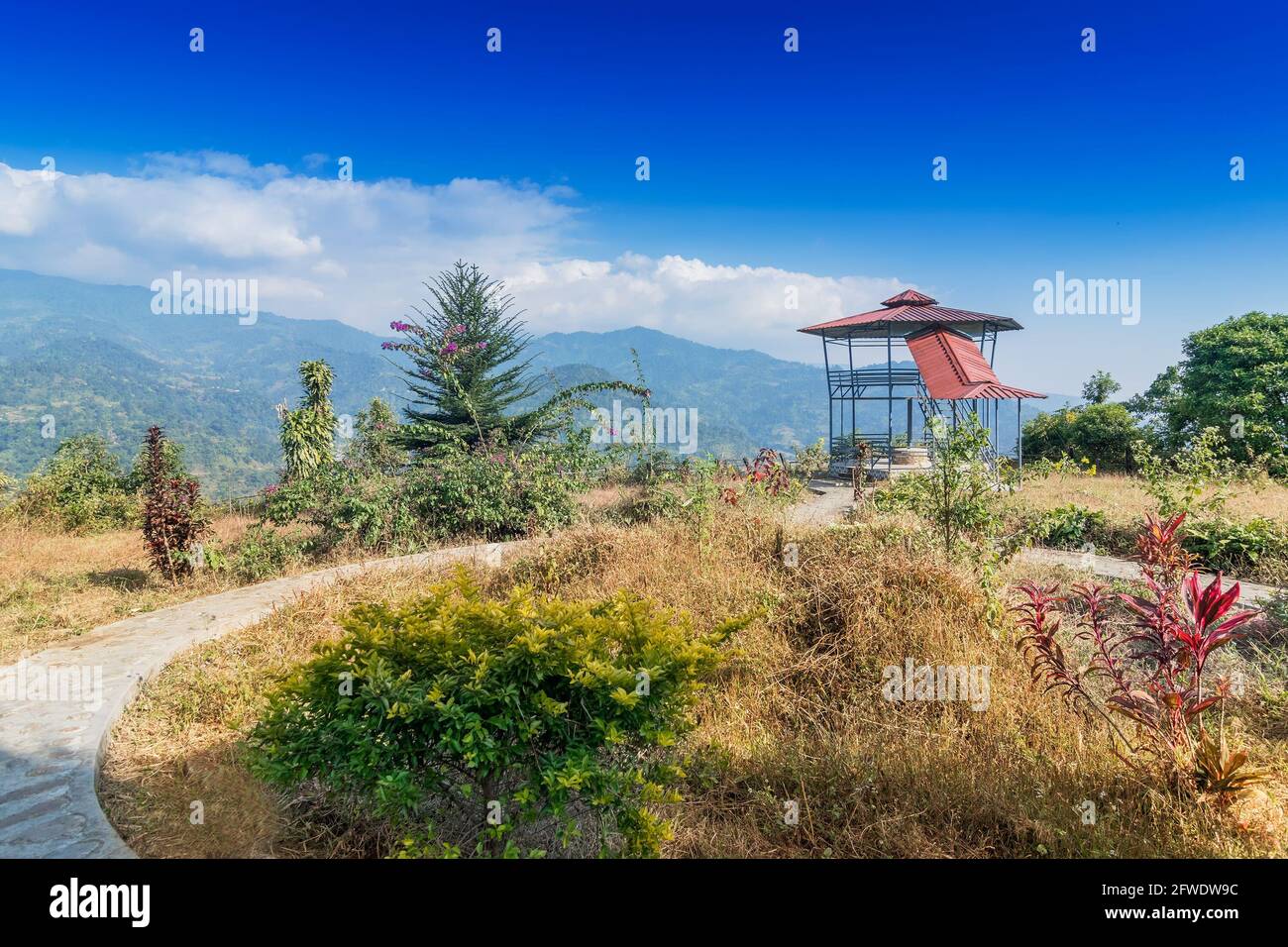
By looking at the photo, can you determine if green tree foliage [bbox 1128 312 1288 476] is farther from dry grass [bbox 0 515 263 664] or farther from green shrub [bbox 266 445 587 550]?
dry grass [bbox 0 515 263 664]

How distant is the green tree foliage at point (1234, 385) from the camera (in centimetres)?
1759

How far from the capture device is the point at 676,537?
7215 millimetres

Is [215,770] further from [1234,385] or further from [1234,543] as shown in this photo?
[1234,385]

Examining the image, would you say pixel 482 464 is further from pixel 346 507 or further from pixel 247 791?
pixel 247 791

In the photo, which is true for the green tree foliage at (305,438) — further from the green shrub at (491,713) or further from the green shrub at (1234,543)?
the green shrub at (1234,543)

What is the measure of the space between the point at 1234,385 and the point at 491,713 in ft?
76.2

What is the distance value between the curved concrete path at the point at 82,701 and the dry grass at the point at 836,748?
0.61 feet

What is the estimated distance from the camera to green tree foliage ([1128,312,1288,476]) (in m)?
17.6
